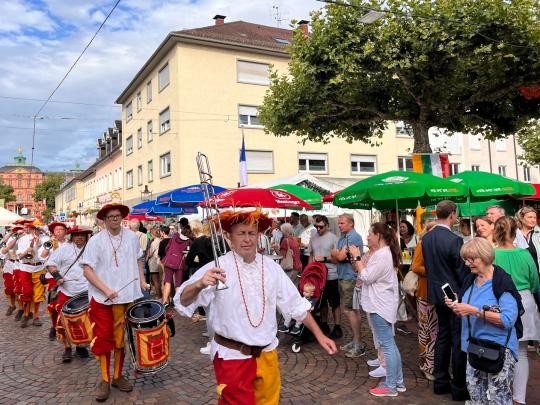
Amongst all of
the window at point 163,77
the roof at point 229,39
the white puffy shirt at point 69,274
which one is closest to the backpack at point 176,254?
the white puffy shirt at point 69,274

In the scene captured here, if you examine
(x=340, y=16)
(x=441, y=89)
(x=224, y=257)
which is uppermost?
(x=340, y=16)

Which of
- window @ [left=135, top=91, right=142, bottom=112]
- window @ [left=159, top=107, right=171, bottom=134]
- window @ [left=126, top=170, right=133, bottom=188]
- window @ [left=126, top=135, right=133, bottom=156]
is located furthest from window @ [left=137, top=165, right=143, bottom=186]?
window @ [left=159, top=107, right=171, bottom=134]

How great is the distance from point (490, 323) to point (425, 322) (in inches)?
71.0

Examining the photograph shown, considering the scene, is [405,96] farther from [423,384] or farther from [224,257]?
[224,257]

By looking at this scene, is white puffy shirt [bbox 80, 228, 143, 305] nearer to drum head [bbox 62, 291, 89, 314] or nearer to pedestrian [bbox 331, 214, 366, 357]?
drum head [bbox 62, 291, 89, 314]

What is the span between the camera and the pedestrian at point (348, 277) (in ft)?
20.4

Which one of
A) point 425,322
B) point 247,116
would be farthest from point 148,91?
point 425,322

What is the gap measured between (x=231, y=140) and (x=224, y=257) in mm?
24154

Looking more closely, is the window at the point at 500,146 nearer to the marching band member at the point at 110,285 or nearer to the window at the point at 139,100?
the window at the point at 139,100

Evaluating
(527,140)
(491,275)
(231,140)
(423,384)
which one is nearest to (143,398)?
(423,384)

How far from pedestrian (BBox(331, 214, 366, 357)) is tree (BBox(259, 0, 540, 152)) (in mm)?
5023

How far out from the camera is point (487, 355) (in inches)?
134

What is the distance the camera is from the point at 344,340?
7039mm

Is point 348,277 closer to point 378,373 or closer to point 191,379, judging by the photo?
point 378,373
